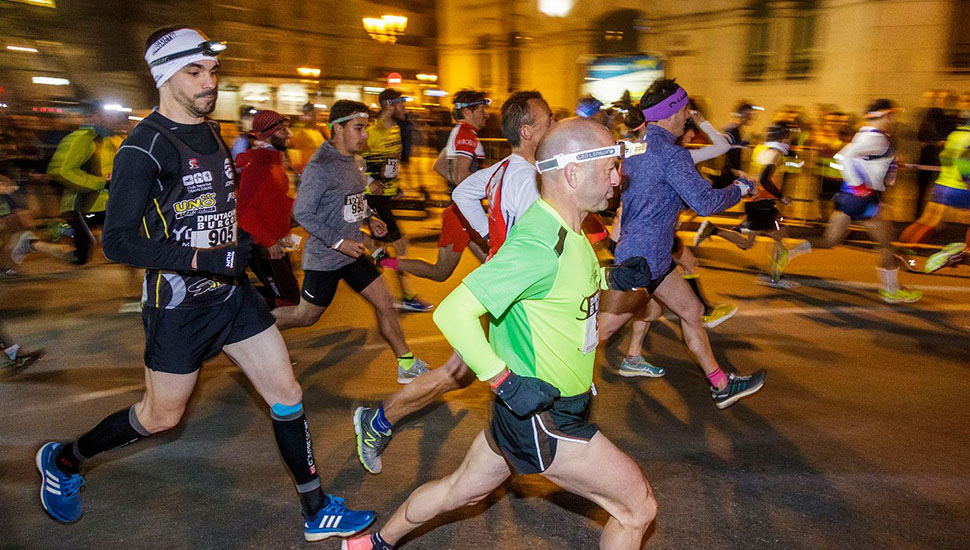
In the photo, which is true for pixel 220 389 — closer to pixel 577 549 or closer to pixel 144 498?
pixel 144 498

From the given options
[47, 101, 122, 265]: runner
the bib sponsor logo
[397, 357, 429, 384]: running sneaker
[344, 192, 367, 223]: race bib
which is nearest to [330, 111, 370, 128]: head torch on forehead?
[344, 192, 367, 223]: race bib

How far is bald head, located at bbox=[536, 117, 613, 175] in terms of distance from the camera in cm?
243

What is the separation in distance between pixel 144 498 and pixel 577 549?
2241 millimetres

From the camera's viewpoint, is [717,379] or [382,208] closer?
[717,379]

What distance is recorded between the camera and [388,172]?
8523mm

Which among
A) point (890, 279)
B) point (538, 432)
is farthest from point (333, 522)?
point (890, 279)

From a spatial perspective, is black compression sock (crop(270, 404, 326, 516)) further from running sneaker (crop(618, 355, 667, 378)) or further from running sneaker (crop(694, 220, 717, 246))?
running sneaker (crop(694, 220, 717, 246))

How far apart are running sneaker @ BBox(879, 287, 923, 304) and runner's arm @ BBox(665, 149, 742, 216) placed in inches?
171

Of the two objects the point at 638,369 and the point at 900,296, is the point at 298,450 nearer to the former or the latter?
the point at 638,369

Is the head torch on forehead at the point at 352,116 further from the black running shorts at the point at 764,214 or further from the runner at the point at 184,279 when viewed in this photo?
the black running shorts at the point at 764,214

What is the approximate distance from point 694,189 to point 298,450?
8.45 ft

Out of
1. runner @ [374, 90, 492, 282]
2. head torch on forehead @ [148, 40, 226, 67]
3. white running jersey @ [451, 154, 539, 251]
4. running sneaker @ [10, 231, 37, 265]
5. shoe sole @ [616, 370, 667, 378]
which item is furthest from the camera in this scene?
running sneaker @ [10, 231, 37, 265]

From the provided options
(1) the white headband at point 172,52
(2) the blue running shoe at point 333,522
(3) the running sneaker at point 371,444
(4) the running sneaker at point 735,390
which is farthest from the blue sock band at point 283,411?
(4) the running sneaker at point 735,390

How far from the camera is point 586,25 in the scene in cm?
2373
